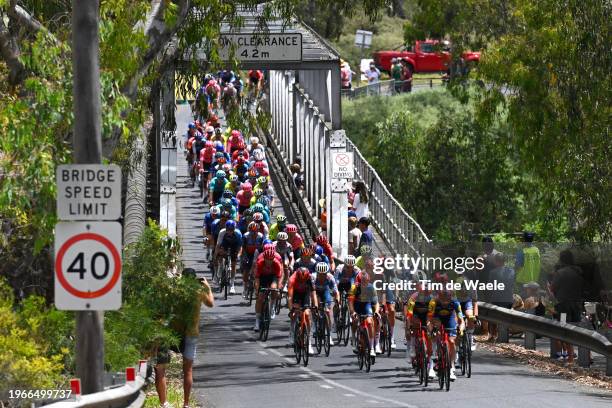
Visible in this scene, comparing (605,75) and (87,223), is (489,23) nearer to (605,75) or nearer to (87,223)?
(605,75)

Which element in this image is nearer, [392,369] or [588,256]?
[392,369]

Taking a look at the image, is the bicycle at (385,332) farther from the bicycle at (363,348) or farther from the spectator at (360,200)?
the spectator at (360,200)

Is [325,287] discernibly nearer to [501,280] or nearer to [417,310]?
[417,310]

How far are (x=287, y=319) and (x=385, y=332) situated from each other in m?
5.48

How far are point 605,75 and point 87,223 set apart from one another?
52.9 ft

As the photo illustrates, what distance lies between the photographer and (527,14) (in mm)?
30297

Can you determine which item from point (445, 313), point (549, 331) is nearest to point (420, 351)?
point (445, 313)

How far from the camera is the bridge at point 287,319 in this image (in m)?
20.6

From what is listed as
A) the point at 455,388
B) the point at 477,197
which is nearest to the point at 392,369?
the point at 455,388

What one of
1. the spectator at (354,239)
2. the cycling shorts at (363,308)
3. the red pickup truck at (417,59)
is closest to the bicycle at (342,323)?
the cycling shorts at (363,308)

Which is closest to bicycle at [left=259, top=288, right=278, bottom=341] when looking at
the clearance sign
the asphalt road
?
the asphalt road

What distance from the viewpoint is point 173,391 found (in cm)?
2062

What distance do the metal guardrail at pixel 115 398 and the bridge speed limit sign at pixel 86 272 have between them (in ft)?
2.46

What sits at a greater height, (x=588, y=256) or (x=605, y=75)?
(x=605, y=75)
